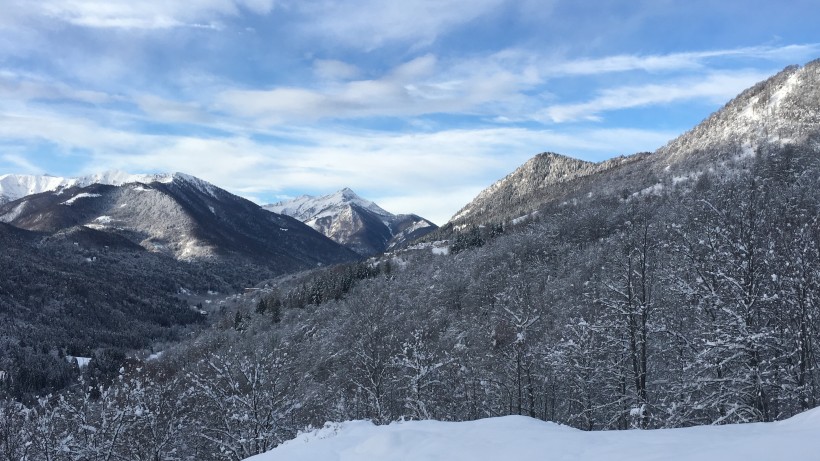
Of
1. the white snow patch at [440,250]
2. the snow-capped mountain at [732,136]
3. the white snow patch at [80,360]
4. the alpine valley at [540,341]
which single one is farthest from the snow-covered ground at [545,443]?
the white snow patch at [80,360]

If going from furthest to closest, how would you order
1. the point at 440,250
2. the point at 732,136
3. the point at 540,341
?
the point at 440,250, the point at 732,136, the point at 540,341

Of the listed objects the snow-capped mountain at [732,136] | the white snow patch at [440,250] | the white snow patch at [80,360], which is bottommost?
the white snow patch at [80,360]

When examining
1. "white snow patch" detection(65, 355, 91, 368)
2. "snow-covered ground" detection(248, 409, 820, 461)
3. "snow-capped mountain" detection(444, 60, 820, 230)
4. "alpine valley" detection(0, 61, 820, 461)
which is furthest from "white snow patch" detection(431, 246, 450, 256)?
"snow-covered ground" detection(248, 409, 820, 461)

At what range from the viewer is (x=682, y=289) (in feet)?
52.9

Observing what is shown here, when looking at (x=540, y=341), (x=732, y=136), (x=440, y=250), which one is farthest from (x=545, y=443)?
(x=732, y=136)

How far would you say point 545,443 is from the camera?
9.70 m

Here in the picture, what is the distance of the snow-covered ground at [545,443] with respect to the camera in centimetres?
741

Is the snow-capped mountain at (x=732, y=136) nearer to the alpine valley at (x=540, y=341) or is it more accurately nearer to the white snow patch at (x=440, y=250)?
the alpine valley at (x=540, y=341)

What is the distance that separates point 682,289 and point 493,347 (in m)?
34.1

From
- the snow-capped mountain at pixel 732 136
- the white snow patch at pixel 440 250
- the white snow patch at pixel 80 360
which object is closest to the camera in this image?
the snow-capped mountain at pixel 732 136

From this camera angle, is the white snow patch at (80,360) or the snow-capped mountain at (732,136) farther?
the white snow patch at (80,360)

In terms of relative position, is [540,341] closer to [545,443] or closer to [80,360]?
[545,443]

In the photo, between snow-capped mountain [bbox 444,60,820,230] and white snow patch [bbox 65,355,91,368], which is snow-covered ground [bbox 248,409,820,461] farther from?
white snow patch [bbox 65,355,91,368]

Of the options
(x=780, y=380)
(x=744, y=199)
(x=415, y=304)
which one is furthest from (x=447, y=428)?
(x=415, y=304)
